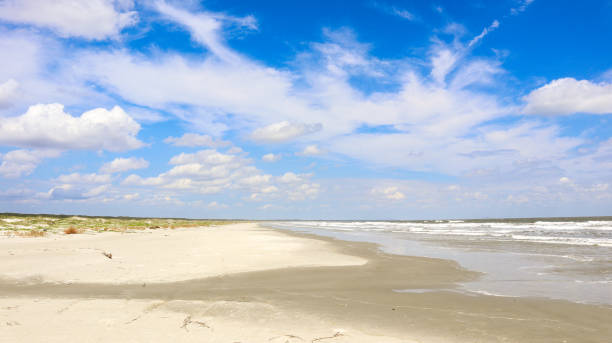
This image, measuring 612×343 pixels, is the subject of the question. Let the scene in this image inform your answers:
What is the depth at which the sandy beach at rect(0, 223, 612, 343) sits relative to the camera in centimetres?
596

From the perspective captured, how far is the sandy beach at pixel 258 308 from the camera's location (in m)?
5.96

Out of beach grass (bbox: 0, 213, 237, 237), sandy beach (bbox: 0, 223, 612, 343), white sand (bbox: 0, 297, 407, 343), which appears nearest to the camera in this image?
white sand (bbox: 0, 297, 407, 343)

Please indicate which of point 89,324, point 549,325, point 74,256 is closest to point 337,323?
point 549,325

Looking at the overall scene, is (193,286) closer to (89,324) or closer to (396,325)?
(89,324)

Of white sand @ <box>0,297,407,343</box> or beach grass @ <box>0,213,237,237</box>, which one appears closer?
white sand @ <box>0,297,407,343</box>

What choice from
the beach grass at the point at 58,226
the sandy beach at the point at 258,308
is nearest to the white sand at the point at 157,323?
the sandy beach at the point at 258,308

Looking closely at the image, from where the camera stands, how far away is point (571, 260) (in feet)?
52.2

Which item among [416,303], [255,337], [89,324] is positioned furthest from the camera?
[416,303]

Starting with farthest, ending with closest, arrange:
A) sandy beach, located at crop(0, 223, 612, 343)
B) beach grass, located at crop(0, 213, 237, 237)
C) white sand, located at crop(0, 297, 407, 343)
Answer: beach grass, located at crop(0, 213, 237, 237)
sandy beach, located at crop(0, 223, 612, 343)
white sand, located at crop(0, 297, 407, 343)

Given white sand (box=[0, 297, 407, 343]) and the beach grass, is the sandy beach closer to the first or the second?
white sand (box=[0, 297, 407, 343])

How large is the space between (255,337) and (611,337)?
617 centimetres

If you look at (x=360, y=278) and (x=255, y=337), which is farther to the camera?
(x=360, y=278)

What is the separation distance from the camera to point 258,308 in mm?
7707

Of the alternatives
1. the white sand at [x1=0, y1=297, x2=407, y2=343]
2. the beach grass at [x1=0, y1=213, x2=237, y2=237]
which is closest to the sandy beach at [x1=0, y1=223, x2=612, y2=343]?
the white sand at [x1=0, y1=297, x2=407, y2=343]
